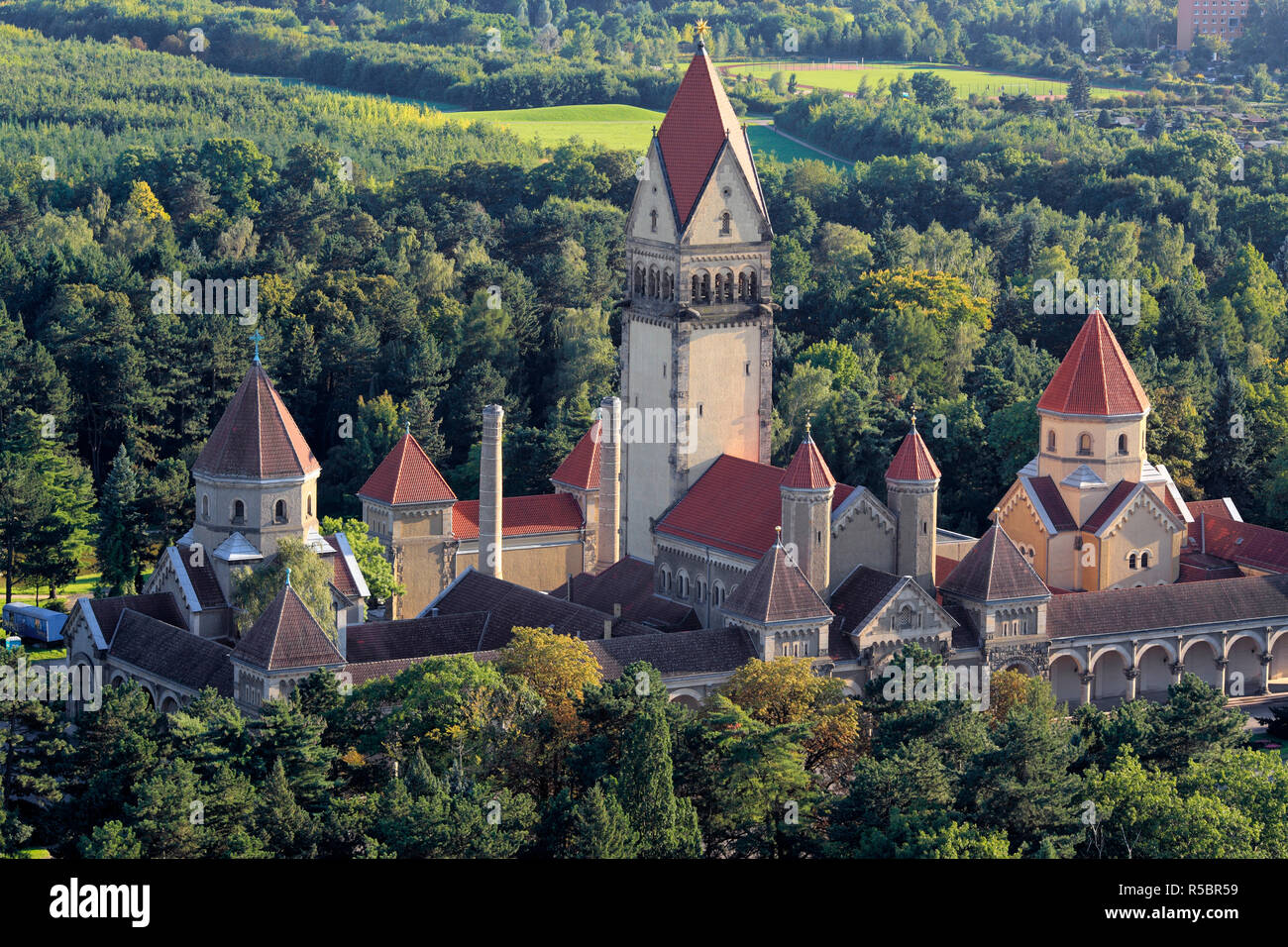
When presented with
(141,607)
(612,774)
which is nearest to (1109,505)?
(612,774)

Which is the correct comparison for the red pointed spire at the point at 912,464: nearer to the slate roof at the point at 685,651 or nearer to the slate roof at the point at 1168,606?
the slate roof at the point at 1168,606

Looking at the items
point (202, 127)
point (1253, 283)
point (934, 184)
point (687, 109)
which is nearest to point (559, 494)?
point (687, 109)

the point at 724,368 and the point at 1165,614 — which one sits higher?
the point at 724,368

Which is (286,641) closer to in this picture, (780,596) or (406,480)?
(780,596)

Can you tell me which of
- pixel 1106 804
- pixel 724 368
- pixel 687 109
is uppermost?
pixel 687 109

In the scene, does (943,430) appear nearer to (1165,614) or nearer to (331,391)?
(1165,614)

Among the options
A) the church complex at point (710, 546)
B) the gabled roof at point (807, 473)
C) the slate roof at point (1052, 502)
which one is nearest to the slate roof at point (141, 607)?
the church complex at point (710, 546)

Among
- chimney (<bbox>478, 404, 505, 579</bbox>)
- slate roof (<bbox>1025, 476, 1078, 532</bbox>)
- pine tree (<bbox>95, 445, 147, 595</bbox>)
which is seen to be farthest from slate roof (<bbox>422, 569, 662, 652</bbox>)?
pine tree (<bbox>95, 445, 147, 595</bbox>)
